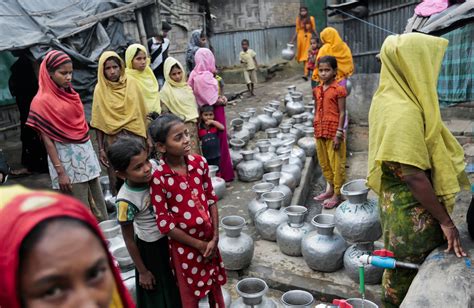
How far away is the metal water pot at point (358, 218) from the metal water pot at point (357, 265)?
133mm

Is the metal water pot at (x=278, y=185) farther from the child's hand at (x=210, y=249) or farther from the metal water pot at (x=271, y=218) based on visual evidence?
the child's hand at (x=210, y=249)

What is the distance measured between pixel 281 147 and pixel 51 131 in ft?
12.4

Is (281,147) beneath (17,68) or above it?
beneath

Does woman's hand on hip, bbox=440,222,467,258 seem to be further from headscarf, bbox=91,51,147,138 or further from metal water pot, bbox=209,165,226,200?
metal water pot, bbox=209,165,226,200

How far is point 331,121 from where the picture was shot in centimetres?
459

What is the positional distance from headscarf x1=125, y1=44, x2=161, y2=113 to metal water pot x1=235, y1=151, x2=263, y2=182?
160 cm

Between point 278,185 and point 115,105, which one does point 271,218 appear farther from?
point 115,105

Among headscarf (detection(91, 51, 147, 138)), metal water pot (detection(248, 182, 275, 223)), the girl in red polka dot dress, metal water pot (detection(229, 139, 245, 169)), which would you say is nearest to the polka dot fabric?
the girl in red polka dot dress

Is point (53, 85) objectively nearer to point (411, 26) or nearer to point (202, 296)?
point (202, 296)

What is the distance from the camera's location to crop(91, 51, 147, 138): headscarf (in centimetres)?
434

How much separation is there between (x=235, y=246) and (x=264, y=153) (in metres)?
2.76

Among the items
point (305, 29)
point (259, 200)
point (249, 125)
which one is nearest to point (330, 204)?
point (259, 200)

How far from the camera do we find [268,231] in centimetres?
425

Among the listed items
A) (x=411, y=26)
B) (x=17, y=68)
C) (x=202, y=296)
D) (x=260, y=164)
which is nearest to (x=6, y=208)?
(x=202, y=296)
